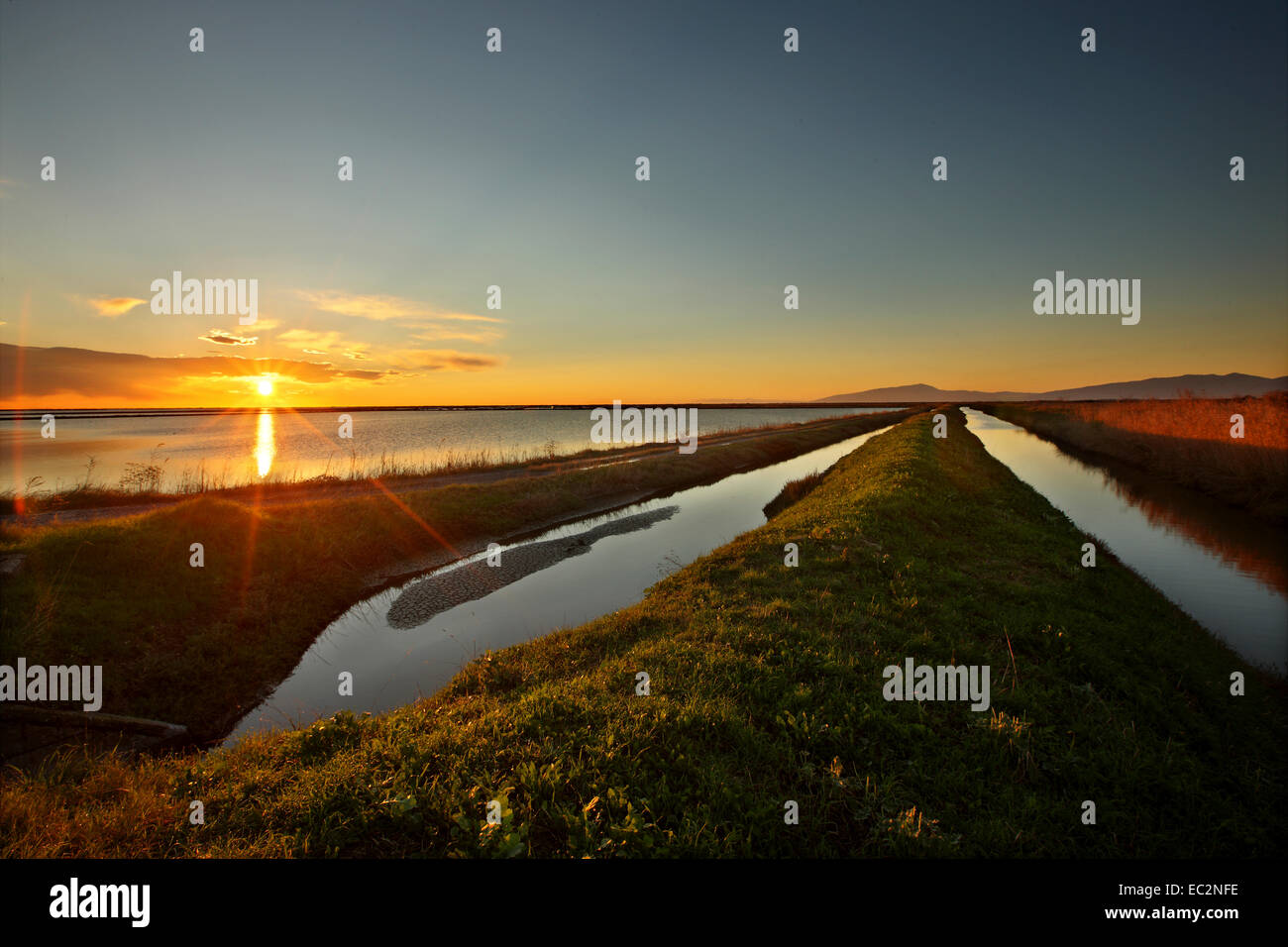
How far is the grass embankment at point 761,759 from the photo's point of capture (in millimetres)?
4184

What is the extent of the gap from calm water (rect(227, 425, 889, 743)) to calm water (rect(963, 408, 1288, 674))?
43.2ft

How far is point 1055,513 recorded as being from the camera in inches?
764

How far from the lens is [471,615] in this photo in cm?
1341

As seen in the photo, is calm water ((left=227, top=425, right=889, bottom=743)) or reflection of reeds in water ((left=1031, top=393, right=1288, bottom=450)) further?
reflection of reeds in water ((left=1031, top=393, right=1288, bottom=450))

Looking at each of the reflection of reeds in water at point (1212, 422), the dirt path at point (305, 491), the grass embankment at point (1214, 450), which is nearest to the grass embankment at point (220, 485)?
the dirt path at point (305, 491)

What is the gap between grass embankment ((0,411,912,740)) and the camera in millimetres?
9422

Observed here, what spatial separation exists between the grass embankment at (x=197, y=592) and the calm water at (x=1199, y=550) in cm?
2066

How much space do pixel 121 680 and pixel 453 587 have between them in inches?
289

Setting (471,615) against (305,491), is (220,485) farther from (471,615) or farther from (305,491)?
(471,615)

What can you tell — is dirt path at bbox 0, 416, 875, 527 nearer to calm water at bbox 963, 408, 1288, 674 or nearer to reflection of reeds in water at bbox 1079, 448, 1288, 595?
calm water at bbox 963, 408, 1288, 674

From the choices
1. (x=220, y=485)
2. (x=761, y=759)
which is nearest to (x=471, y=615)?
(x=761, y=759)

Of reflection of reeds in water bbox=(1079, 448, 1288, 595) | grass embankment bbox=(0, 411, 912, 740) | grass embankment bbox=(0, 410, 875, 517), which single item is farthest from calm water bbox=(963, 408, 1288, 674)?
grass embankment bbox=(0, 410, 875, 517)
